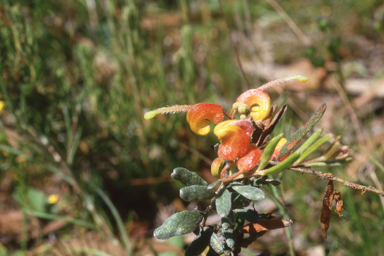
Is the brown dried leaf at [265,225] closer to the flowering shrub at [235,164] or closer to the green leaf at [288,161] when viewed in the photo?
the flowering shrub at [235,164]

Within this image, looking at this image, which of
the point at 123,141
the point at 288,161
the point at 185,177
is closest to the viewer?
the point at 288,161

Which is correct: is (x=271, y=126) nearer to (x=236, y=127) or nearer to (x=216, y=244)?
(x=236, y=127)

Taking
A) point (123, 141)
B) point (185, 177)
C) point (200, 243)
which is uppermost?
point (185, 177)

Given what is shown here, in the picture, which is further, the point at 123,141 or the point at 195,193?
the point at 123,141

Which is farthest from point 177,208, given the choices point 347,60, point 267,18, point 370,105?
point 267,18

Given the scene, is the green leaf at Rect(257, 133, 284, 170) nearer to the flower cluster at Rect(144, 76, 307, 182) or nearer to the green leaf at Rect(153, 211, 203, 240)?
the flower cluster at Rect(144, 76, 307, 182)

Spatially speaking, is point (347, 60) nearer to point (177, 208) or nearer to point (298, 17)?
point (298, 17)

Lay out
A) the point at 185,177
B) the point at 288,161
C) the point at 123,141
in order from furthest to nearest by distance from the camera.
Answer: the point at 123,141, the point at 185,177, the point at 288,161

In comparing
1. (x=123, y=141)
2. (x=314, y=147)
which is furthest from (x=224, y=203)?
(x=123, y=141)
